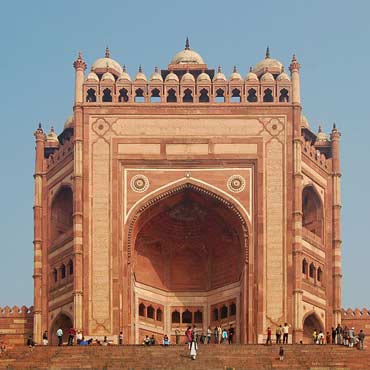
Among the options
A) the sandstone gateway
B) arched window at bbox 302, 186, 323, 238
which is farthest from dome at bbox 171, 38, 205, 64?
arched window at bbox 302, 186, 323, 238

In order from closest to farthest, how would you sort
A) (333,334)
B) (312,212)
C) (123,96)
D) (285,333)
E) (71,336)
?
(71,336) < (285,333) < (333,334) < (123,96) < (312,212)

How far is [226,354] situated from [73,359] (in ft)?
15.7

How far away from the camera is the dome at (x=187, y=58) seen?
56.7m

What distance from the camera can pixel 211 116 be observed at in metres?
52.8

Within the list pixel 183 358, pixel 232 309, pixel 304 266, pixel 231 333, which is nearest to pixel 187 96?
pixel 304 266

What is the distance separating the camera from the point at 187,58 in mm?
56844

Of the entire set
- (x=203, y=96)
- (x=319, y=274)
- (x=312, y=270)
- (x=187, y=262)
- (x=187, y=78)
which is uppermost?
(x=187, y=78)

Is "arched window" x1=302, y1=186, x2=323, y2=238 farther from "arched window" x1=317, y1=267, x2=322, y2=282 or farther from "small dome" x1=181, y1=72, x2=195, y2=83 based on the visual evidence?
"small dome" x1=181, y1=72, x2=195, y2=83

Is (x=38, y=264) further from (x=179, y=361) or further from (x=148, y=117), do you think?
(x=179, y=361)

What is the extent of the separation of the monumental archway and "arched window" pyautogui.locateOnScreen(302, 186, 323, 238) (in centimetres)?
351

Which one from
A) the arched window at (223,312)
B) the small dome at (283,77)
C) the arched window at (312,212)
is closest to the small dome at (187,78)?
the small dome at (283,77)

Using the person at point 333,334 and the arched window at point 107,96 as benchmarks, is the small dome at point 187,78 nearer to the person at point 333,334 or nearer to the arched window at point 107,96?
the arched window at point 107,96

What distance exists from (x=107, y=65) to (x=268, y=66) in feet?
20.7

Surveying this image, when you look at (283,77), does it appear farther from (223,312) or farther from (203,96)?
(223,312)
